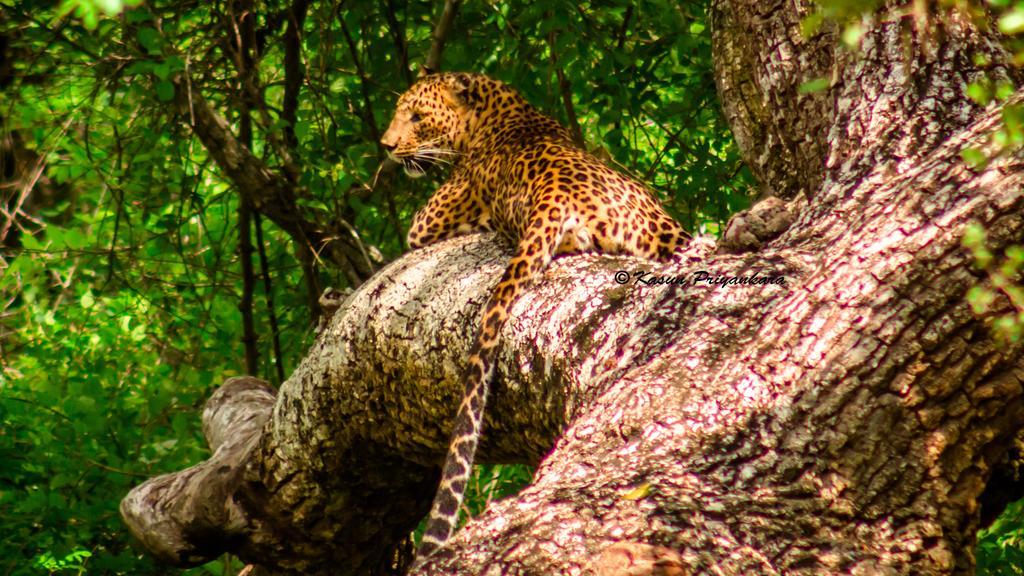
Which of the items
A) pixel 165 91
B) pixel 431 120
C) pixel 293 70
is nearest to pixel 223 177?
pixel 293 70

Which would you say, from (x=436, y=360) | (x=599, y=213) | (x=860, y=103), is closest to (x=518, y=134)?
(x=599, y=213)

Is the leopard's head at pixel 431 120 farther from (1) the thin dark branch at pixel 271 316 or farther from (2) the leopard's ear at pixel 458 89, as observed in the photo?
(1) the thin dark branch at pixel 271 316

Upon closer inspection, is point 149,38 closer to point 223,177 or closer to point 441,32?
point 441,32

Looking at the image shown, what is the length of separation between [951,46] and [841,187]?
24.7 inches

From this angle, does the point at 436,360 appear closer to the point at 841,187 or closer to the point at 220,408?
the point at 841,187

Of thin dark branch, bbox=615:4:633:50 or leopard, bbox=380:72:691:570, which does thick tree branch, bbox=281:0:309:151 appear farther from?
thin dark branch, bbox=615:4:633:50

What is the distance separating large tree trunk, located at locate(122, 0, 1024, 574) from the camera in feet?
7.91

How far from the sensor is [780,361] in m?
2.72

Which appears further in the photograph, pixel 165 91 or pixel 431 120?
pixel 431 120

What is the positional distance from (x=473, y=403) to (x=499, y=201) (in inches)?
63.1

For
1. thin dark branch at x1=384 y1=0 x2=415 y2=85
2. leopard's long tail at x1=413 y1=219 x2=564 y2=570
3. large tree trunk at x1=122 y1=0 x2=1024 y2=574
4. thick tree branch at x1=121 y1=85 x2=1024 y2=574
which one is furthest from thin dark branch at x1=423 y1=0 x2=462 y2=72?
thick tree branch at x1=121 y1=85 x2=1024 y2=574

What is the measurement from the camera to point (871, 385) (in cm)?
260

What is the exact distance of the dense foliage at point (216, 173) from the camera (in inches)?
246

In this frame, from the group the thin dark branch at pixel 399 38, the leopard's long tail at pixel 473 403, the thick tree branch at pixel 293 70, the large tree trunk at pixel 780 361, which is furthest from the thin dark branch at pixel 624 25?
the leopard's long tail at pixel 473 403
